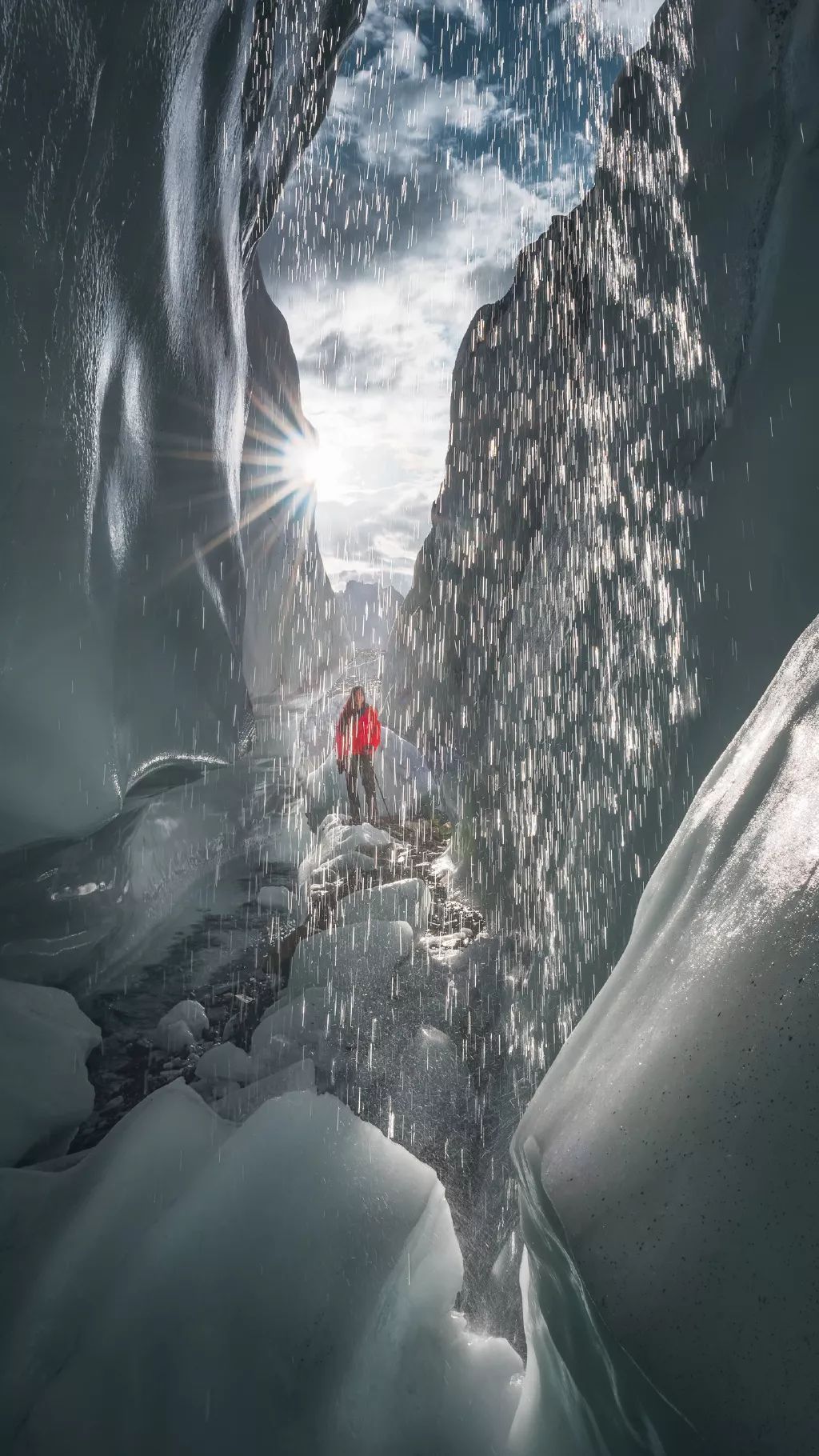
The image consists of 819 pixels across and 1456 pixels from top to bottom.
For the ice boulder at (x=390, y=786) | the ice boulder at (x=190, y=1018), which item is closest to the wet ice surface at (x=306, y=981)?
the ice boulder at (x=190, y=1018)

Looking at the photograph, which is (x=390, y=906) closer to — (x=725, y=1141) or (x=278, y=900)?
(x=278, y=900)

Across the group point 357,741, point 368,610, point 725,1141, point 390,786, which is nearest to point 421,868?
point 357,741

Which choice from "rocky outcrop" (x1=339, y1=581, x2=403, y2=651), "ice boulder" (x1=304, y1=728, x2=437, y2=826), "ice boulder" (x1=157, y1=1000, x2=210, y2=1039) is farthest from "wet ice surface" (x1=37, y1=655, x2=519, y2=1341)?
"rocky outcrop" (x1=339, y1=581, x2=403, y2=651)

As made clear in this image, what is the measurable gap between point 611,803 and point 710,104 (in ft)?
11.2

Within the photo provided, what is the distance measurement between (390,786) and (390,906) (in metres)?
4.45

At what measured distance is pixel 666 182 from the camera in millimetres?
3484

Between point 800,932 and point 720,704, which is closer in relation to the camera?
point 800,932

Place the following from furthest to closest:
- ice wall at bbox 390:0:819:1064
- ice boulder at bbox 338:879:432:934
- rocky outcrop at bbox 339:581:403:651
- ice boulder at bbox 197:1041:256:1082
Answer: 1. rocky outcrop at bbox 339:581:403:651
2. ice boulder at bbox 338:879:432:934
3. ice boulder at bbox 197:1041:256:1082
4. ice wall at bbox 390:0:819:1064

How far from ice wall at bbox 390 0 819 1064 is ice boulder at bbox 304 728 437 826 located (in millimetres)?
2664

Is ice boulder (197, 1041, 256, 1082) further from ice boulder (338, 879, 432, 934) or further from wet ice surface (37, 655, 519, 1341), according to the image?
ice boulder (338, 879, 432, 934)

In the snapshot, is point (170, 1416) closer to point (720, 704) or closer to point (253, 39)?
point (720, 704)

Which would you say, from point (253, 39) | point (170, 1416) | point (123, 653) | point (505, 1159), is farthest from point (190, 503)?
point (170, 1416)

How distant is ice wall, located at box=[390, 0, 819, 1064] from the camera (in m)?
2.29

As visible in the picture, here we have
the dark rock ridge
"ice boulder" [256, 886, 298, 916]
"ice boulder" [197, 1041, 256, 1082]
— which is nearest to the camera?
"ice boulder" [197, 1041, 256, 1082]
